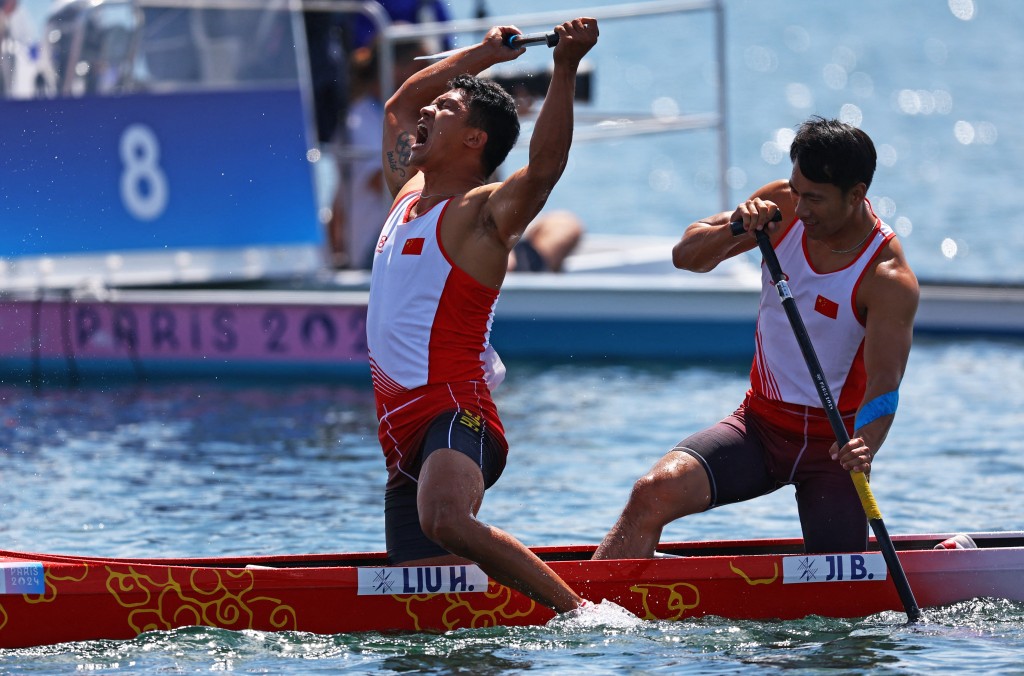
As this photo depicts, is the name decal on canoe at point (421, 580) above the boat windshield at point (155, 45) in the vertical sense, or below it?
below

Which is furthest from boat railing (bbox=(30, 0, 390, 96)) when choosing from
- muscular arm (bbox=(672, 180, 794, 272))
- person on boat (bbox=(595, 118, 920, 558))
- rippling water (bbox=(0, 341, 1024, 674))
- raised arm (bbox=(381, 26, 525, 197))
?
person on boat (bbox=(595, 118, 920, 558))

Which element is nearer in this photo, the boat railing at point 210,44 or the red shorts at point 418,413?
the red shorts at point 418,413

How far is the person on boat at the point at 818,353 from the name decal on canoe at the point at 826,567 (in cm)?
8

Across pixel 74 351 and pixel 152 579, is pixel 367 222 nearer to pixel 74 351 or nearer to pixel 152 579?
pixel 74 351

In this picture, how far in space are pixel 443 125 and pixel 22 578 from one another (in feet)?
7.20

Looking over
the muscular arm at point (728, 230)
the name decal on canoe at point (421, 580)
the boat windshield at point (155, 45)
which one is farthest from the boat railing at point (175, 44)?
the name decal on canoe at point (421, 580)

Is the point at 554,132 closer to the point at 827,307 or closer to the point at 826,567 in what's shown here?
the point at 827,307

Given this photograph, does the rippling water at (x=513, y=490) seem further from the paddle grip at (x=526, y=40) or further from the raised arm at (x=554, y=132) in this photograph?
the paddle grip at (x=526, y=40)

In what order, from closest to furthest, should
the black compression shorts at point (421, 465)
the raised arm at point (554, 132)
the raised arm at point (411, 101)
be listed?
the raised arm at point (554, 132), the black compression shorts at point (421, 465), the raised arm at point (411, 101)

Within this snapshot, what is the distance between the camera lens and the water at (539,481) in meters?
6.02

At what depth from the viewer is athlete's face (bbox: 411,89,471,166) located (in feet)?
19.8

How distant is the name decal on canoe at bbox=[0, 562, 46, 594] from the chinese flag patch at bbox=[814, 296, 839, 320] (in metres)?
2.95

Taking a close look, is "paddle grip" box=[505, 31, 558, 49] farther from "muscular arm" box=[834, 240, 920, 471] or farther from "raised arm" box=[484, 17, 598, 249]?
"muscular arm" box=[834, 240, 920, 471]

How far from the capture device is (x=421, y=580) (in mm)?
6055
